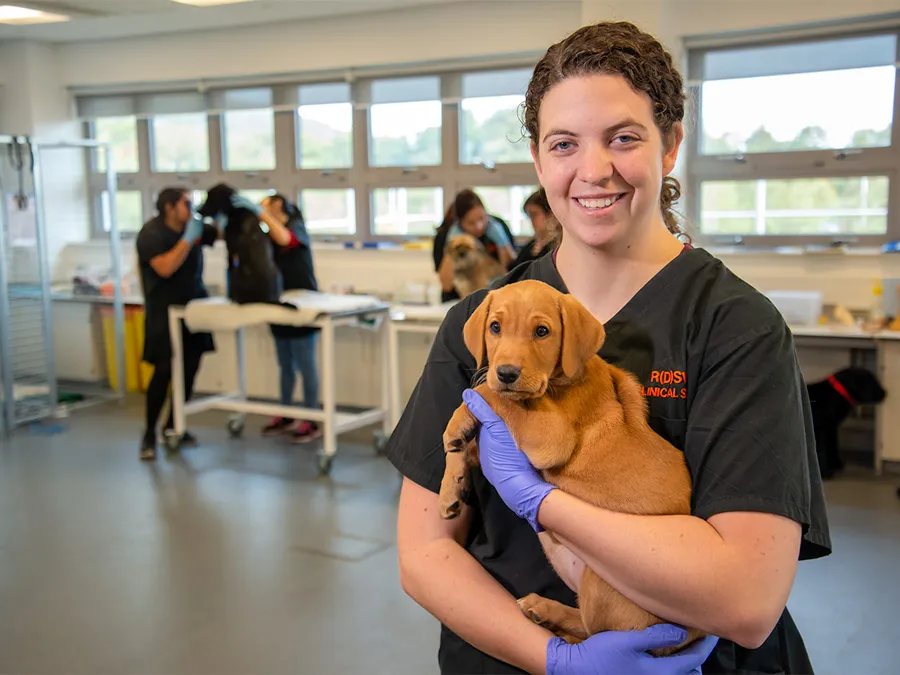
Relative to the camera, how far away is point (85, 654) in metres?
2.83

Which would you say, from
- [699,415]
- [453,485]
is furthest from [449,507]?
[699,415]

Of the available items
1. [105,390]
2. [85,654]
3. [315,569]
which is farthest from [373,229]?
[85,654]

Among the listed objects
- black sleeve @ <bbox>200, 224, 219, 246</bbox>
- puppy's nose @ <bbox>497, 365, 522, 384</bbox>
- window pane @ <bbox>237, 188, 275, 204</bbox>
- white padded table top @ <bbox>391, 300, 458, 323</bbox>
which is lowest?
white padded table top @ <bbox>391, 300, 458, 323</bbox>

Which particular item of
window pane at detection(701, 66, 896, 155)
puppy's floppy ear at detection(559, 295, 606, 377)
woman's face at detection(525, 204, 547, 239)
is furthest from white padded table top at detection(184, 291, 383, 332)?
puppy's floppy ear at detection(559, 295, 606, 377)

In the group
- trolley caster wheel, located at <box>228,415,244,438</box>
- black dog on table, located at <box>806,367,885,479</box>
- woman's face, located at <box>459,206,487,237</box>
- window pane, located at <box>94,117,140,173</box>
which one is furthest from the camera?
window pane, located at <box>94,117,140,173</box>

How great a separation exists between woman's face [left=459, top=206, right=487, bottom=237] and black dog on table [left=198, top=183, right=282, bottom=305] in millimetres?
1146

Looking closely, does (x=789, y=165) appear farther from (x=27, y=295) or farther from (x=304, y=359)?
(x=27, y=295)

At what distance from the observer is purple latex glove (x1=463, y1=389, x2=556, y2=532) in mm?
1094

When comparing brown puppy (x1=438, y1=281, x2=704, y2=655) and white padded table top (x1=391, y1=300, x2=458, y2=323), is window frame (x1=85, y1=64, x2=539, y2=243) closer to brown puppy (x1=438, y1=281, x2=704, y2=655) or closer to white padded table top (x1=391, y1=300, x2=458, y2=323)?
white padded table top (x1=391, y1=300, x2=458, y2=323)

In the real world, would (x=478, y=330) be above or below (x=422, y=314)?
above

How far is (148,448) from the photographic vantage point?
5.12 m

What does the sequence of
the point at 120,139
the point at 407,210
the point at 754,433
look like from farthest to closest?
1. the point at 120,139
2. the point at 407,210
3. the point at 754,433

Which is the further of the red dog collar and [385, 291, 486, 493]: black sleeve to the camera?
the red dog collar

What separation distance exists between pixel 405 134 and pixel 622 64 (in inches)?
214
